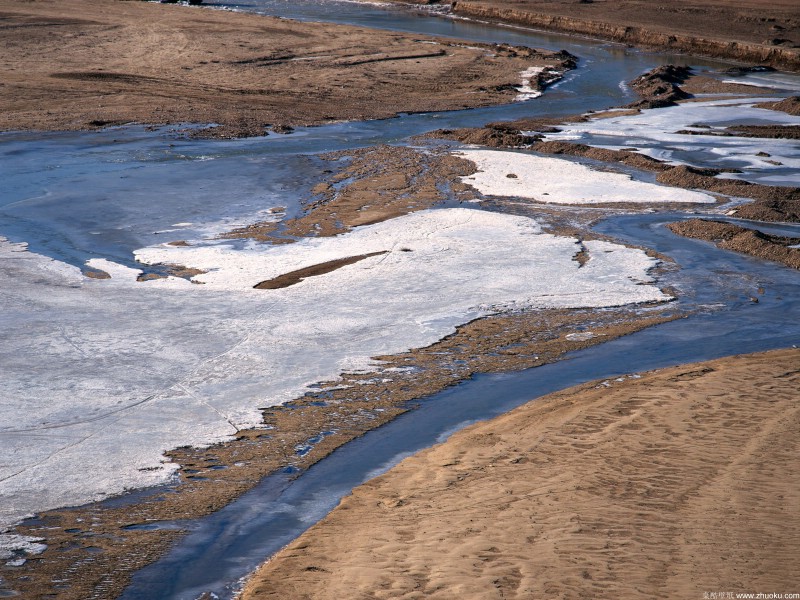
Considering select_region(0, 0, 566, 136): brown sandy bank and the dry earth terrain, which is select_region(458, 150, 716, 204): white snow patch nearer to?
select_region(0, 0, 566, 136): brown sandy bank

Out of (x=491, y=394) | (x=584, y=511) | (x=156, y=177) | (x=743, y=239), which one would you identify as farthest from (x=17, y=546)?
(x=156, y=177)

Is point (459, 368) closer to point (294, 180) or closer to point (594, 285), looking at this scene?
point (594, 285)

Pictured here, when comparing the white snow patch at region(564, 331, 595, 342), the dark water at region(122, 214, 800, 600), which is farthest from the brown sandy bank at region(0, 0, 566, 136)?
the white snow patch at region(564, 331, 595, 342)

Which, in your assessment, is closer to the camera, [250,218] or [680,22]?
[250,218]

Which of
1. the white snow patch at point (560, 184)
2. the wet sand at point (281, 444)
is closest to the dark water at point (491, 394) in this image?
the wet sand at point (281, 444)

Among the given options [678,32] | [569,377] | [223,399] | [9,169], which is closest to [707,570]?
[569,377]

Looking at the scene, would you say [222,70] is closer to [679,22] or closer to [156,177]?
[156,177]

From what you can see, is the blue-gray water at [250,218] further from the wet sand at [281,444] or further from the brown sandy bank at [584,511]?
the brown sandy bank at [584,511]
